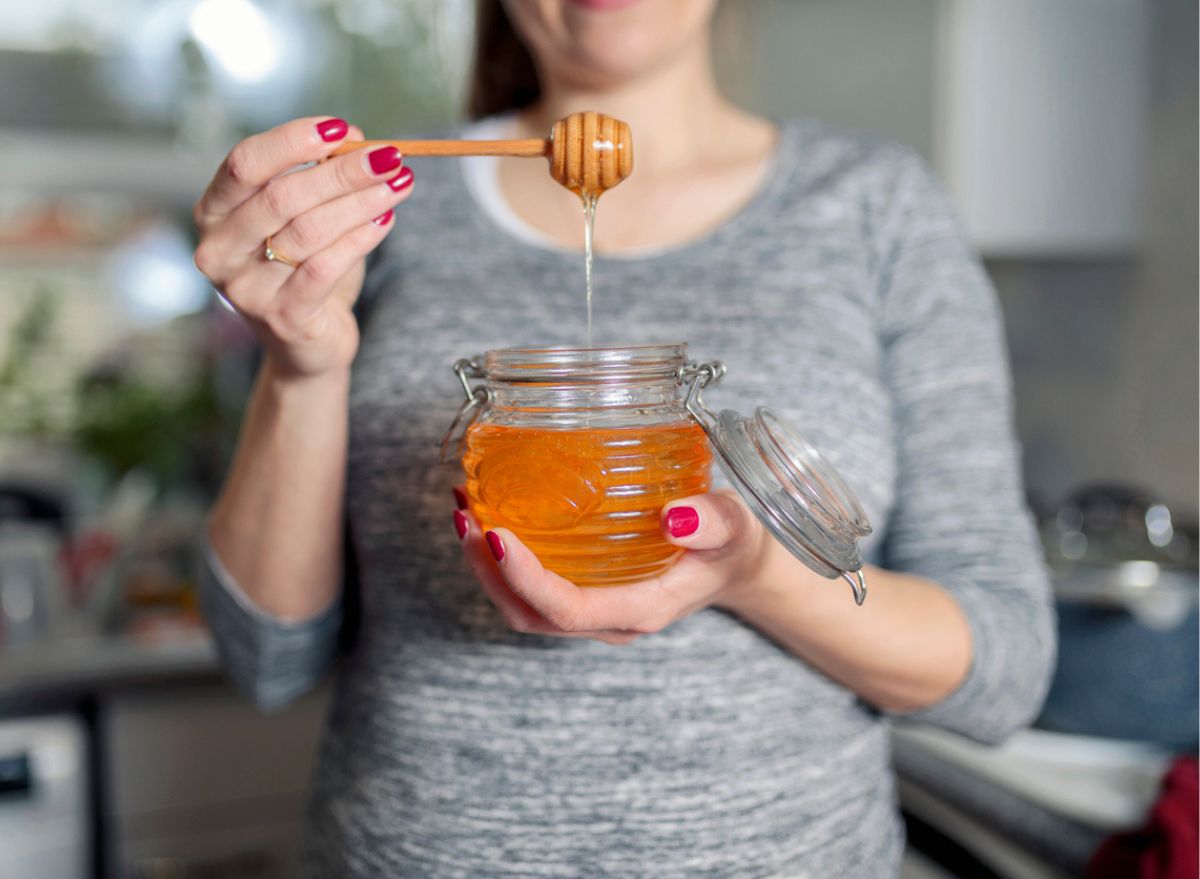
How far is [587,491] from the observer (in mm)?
665

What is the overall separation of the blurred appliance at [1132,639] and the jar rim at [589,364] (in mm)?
795

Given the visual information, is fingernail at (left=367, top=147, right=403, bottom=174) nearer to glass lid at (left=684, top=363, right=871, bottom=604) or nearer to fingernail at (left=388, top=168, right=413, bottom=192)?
fingernail at (left=388, top=168, right=413, bottom=192)

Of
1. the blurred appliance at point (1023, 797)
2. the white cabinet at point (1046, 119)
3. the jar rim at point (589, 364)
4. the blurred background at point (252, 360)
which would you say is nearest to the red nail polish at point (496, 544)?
the jar rim at point (589, 364)

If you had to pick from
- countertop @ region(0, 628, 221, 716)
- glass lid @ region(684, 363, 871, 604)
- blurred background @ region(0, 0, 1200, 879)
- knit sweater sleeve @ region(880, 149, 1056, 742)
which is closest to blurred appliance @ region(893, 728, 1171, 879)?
blurred background @ region(0, 0, 1200, 879)

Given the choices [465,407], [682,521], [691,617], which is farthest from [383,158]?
[691,617]

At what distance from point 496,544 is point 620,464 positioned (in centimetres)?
9

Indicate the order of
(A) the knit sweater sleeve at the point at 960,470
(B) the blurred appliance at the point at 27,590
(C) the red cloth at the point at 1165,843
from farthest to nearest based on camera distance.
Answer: (B) the blurred appliance at the point at 27,590 < (C) the red cloth at the point at 1165,843 < (A) the knit sweater sleeve at the point at 960,470

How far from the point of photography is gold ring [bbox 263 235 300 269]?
27.3 inches

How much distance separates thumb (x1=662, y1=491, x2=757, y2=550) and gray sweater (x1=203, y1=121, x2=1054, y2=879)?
167 mm

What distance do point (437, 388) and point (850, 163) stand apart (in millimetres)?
412

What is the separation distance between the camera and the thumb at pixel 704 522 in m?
0.66

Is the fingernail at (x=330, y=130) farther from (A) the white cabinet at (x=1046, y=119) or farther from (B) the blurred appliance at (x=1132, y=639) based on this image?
(A) the white cabinet at (x=1046, y=119)

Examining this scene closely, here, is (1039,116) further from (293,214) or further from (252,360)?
(252,360)

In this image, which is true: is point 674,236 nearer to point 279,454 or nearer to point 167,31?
point 279,454
